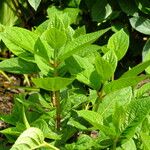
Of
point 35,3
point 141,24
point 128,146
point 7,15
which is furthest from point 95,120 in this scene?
point 7,15

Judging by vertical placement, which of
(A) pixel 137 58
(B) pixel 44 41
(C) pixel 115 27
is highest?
(B) pixel 44 41

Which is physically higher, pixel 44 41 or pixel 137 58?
pixel 44 41

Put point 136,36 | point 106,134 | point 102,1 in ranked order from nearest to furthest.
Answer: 1. point 106,134
2. point 102,1
3. point 136,36

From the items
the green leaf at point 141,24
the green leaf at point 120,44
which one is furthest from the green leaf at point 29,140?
the green leaf at point 141,24

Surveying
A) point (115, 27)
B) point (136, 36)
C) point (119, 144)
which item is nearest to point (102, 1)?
point (115, 27)

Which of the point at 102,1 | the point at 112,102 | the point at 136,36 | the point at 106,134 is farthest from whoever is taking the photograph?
the point at 136,36

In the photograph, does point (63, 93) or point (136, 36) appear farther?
point (136, 36)

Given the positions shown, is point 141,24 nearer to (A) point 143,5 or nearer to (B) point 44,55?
(A) point 143,5

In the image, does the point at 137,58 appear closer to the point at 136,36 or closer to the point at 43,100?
the point at 136,36
